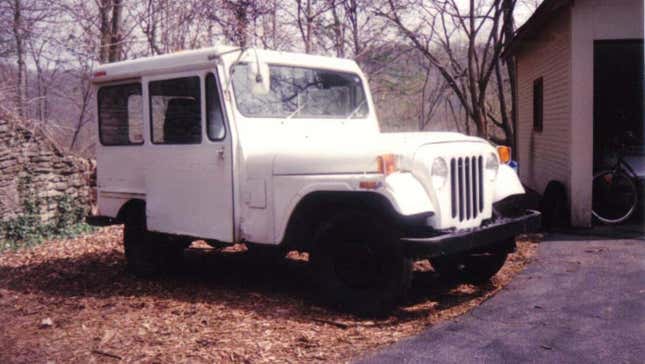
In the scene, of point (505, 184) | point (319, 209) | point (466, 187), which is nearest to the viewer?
point (466, 187)

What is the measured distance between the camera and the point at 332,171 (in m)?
5.14

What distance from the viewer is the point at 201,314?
5547 mm

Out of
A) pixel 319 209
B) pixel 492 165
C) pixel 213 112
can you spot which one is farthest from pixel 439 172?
pixel 213 112

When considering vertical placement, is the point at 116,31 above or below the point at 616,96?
above

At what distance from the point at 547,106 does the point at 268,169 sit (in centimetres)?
724

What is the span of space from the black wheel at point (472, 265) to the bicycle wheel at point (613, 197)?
12.6ft

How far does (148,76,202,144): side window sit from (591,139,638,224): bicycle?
6.13 metres

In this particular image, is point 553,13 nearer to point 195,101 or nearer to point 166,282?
point 195,101

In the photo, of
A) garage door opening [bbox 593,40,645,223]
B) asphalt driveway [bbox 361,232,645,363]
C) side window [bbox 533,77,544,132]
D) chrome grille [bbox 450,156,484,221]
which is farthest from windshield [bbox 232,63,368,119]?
side window [bbox 533,77,544,132]

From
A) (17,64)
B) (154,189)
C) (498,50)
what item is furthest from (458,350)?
(17,64)

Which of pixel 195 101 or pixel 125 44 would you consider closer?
pixel 195 101

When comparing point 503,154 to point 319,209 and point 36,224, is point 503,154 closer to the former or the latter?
point 319,209

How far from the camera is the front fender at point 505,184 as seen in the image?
5633 mm

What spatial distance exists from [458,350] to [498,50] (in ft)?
40.3
